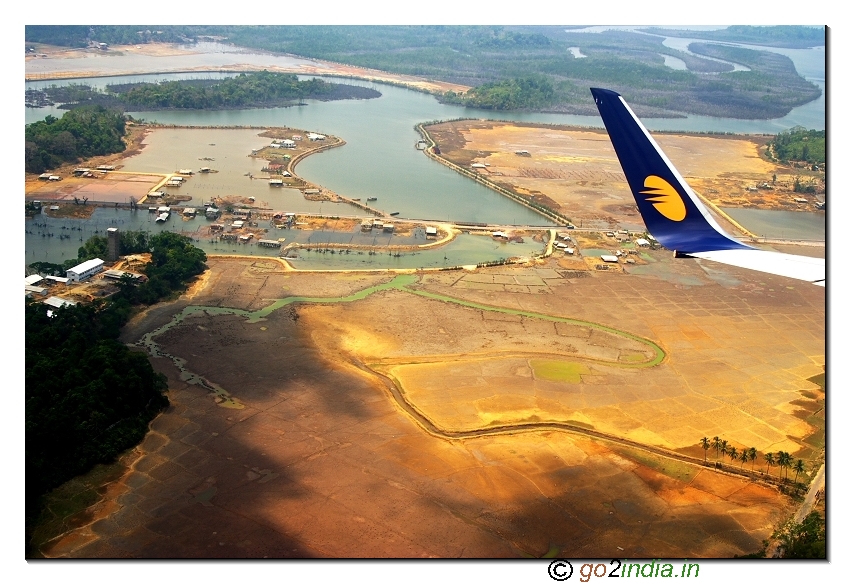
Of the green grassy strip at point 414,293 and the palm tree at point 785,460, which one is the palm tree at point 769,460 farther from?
the green grassy strip at point 414,293

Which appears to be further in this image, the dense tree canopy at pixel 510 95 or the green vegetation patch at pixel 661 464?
the dense tree canopy at pixel 510 95

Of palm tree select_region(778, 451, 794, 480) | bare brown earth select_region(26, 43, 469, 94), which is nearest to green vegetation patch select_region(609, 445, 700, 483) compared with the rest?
palm tree select_region(778, 451, 794, 480)

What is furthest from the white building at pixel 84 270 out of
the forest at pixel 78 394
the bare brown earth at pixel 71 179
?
the bare brown earth at pixel 71 179

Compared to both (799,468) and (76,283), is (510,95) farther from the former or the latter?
(799,468)

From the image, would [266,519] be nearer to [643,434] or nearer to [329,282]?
[643,434]

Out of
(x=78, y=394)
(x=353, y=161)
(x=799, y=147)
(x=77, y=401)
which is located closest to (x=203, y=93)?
(x=353, y=161)

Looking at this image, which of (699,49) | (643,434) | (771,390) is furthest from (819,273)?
(699,49)
